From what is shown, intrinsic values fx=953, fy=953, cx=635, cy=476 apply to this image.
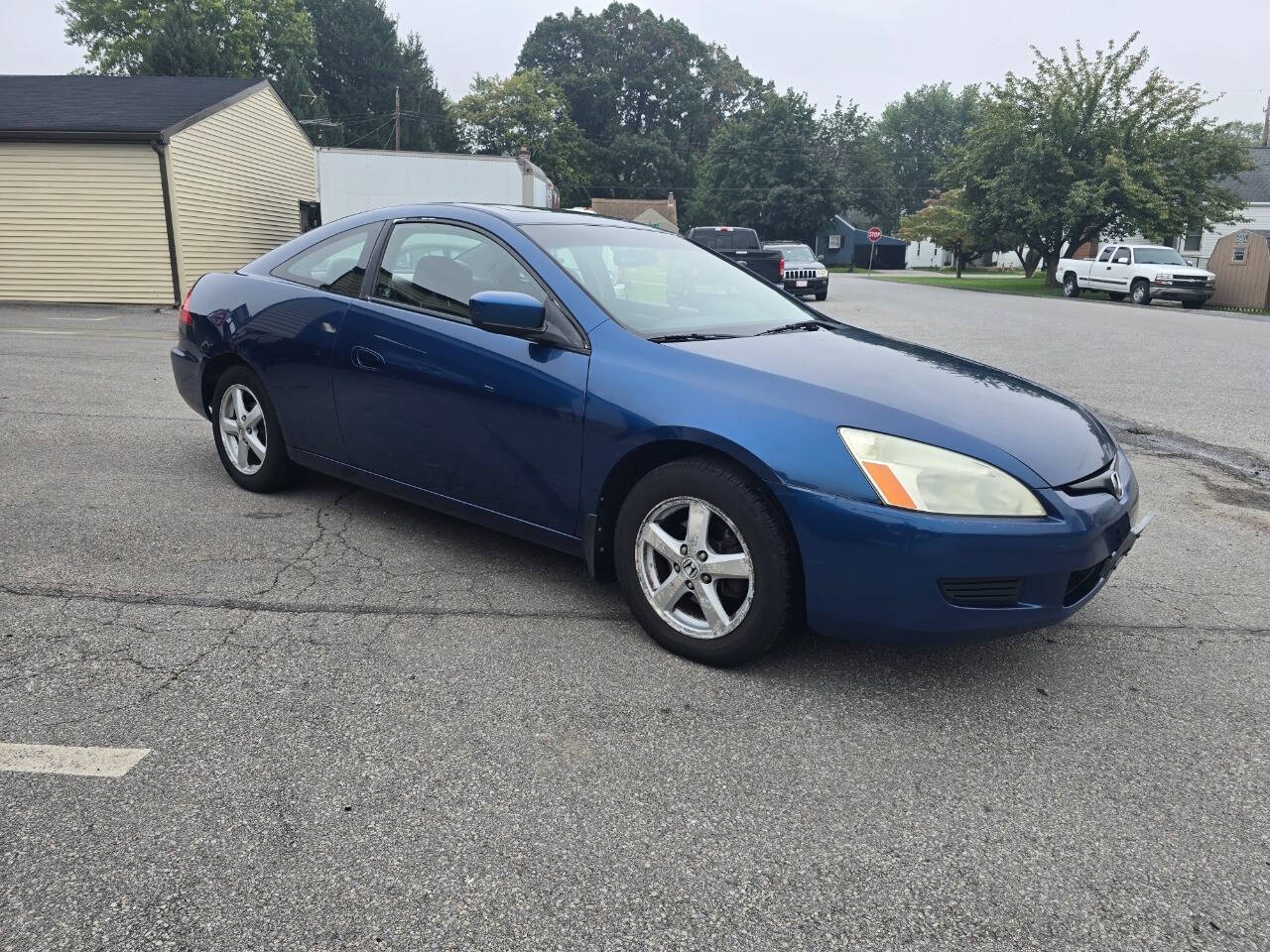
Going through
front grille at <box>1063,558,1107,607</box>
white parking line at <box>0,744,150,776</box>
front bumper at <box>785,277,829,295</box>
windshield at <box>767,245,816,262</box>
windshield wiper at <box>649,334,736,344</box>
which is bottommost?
front bumper at <box>785,277,829,295</box>

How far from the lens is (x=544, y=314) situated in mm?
3514

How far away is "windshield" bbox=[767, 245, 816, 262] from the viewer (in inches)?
993

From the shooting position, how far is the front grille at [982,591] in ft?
9.18

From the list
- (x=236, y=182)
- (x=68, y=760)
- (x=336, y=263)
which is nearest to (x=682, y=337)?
(x=336, y=263)

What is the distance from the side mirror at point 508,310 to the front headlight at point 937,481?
1235mm

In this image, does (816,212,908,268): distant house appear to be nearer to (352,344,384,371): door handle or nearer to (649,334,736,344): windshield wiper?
(352,344,384,371): door handle

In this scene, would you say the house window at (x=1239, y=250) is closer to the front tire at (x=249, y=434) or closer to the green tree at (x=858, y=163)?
the front tire at (x=249, y=434)

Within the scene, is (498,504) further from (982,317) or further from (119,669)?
(982,317)

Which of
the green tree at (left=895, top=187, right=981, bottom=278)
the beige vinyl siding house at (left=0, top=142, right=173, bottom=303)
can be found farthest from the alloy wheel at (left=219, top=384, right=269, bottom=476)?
the green tree at (left=895, top=187, right=981, bottom=278)

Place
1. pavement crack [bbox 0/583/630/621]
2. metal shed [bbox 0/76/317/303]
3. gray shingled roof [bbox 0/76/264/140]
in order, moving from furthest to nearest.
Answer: metal shed [bbox 0/76/317/303], gray shingled roof [bbox 0/76/264/140], pavement crack [bbox 0/583/630/621]

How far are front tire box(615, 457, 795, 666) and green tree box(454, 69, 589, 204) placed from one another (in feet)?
238

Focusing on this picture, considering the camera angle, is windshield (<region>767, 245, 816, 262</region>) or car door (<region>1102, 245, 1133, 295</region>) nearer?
windshield (<region>767, 245, 816, 262</region>)

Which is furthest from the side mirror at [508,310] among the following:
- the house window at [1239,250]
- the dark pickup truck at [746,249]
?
the house window at [1239,250]

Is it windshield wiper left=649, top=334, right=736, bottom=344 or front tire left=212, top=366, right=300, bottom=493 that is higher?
windshield wiper left=649, top=334, right=736, bottom=344
